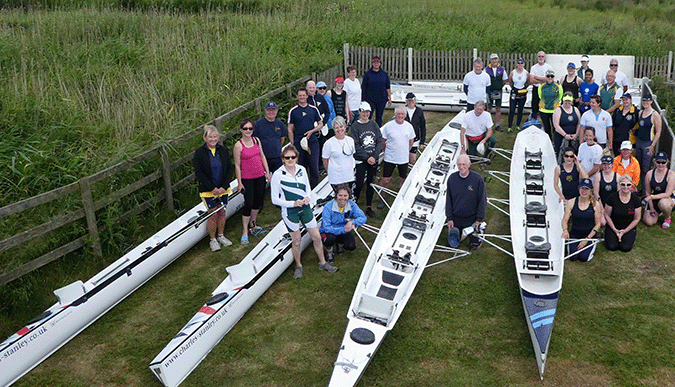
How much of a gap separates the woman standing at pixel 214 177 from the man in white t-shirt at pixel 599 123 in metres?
5.95

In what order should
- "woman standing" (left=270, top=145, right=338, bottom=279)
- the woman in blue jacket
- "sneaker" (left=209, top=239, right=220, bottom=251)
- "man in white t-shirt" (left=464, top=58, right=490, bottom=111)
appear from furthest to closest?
"man in white t-shirt" (left=464, top=58, right=490, bottom=111)
"sneaker" (left=209, top=239, right=220, bottom=251)
the woman in blue jacket
"woman standing" (left=270, top=145, right=338, bottom=279)

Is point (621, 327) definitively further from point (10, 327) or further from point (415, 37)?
point (415, 37)

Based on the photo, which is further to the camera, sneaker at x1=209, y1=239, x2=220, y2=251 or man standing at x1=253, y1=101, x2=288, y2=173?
man standing at x1=253, y1=101, x2=288, y2=173

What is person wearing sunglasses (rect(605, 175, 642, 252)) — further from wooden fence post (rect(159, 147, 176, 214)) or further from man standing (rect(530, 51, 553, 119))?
wooden fence post (rect(159, 147, 176, 214))

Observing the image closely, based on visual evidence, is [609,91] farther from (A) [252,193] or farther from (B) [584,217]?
(A) [252,193]

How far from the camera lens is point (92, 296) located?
22.9ft

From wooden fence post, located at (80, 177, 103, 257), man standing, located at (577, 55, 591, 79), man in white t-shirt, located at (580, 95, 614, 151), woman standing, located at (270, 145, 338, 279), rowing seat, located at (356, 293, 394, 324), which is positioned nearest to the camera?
rowing seat, located at (356, 293, 394, 324)

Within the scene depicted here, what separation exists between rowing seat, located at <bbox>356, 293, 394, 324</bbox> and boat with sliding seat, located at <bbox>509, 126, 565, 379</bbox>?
1505mm

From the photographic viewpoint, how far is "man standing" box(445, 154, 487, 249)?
26.4ft

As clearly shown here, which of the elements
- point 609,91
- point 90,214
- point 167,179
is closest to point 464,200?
point 167,179

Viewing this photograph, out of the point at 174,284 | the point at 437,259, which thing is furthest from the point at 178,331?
Answer: the point at 437,259

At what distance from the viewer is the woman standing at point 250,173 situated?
8.48 metres

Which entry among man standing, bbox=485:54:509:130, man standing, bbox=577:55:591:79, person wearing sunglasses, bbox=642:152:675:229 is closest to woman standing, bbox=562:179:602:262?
person wearing sunglasses, bbox=642:152:675:229

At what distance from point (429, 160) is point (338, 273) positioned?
3422 mm
